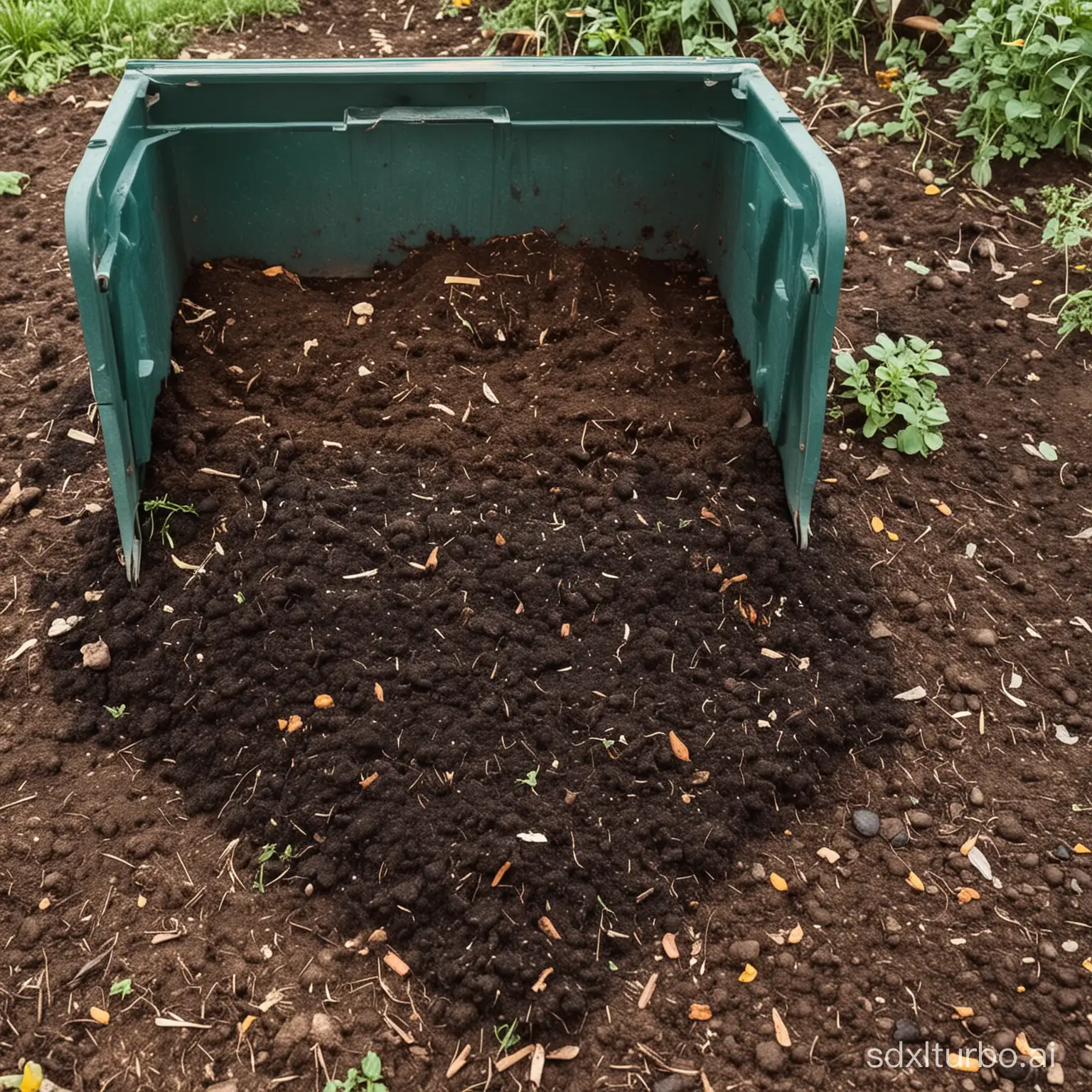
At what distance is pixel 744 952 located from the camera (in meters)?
2.20

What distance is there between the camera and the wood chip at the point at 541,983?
2111mm

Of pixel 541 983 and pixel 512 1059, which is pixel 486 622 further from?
pixel 512 1059

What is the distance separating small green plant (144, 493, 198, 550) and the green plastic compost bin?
0.16ft

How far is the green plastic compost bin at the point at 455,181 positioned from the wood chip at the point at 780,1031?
1.16 meters

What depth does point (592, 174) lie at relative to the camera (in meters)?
3.43

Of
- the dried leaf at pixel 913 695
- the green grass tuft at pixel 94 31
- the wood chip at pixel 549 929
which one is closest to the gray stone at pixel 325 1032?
the wood chip at pixel 549 929

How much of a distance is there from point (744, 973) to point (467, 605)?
1.00 metres

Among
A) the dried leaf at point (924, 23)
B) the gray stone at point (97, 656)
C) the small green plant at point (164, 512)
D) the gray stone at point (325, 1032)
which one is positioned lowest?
the gray stone at point (325, 1032)

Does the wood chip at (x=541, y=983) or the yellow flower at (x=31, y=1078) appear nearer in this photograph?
the yellow flower at (x=31, y=1078)

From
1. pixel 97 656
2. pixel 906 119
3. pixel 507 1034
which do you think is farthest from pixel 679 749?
pixel 906 119

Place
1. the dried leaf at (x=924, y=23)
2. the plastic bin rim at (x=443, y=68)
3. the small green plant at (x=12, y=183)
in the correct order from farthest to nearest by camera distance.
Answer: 1. the dried leaf at (x=924, y=23)
2. the small green plant at (x=12, y=183)
3. the plastic bin rim at (x=443, y=68)

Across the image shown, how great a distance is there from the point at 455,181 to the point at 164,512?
1.33 metres

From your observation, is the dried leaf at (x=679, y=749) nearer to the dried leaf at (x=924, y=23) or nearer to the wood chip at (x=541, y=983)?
the wood chip at (x=541, y=983)

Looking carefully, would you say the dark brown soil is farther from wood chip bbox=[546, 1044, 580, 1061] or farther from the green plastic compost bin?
the green plastic compost bin
